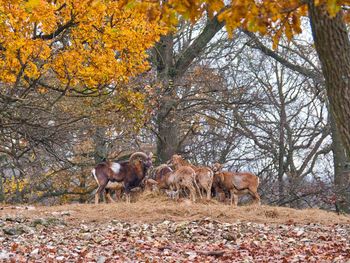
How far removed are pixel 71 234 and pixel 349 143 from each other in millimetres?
5631

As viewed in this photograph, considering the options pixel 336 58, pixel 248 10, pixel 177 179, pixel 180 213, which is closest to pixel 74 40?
pixel 177 179

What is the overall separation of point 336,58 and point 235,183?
32.5 feet

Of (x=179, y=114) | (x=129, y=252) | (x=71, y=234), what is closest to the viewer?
(x=129, y=252)

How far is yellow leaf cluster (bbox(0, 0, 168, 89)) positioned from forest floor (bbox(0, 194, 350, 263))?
246 centimetres

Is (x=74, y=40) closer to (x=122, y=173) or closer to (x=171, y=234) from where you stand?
(x=122, y=173)

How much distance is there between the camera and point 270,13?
5.50 m

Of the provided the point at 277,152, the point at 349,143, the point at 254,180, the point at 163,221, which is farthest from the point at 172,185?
the point at 277,152

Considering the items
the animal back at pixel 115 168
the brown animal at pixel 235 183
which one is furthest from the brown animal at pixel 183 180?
the animal back at pixel 115 168

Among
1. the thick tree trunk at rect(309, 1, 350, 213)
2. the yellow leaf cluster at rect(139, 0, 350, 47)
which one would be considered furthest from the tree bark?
the yellow leaf cluster at rect(139, 0, 350, 47)

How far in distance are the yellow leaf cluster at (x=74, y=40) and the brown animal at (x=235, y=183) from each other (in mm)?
3063

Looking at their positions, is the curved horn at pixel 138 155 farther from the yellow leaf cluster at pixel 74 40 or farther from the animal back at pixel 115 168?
the yellow leaf cluster at pixel 74 40

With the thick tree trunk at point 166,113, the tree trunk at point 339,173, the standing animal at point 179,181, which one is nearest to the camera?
the standing animal at point 179,181

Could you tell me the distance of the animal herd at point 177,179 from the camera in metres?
14.9

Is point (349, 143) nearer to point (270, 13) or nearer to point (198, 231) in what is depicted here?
point (270, 13)
